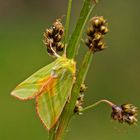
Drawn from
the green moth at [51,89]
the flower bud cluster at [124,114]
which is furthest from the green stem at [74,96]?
the flower bud cluster at [124,114]

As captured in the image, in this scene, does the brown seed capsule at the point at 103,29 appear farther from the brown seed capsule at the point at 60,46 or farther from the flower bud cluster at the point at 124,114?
the flower bud cluster at the point at 124,114

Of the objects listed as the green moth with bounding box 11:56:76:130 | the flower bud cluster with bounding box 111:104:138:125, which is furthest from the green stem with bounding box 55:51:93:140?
the flower bud cluster with bounding box 111:104:138:125

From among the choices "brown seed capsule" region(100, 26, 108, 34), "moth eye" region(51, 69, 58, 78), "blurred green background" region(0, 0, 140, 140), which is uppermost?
"brown seed capsule" region(100, 26, 108, 34)

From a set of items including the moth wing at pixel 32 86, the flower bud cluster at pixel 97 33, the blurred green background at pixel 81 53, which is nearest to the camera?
the flower bud cluster at pixel 97 33

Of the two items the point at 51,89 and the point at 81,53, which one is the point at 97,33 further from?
the point at 81,53

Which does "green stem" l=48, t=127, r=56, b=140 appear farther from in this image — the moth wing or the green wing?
the moth wing

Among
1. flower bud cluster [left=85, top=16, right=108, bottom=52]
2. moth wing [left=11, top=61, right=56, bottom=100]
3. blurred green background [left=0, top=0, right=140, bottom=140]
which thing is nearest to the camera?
flower bud cluster [left=85, top=16, right=108, bottom=52]
